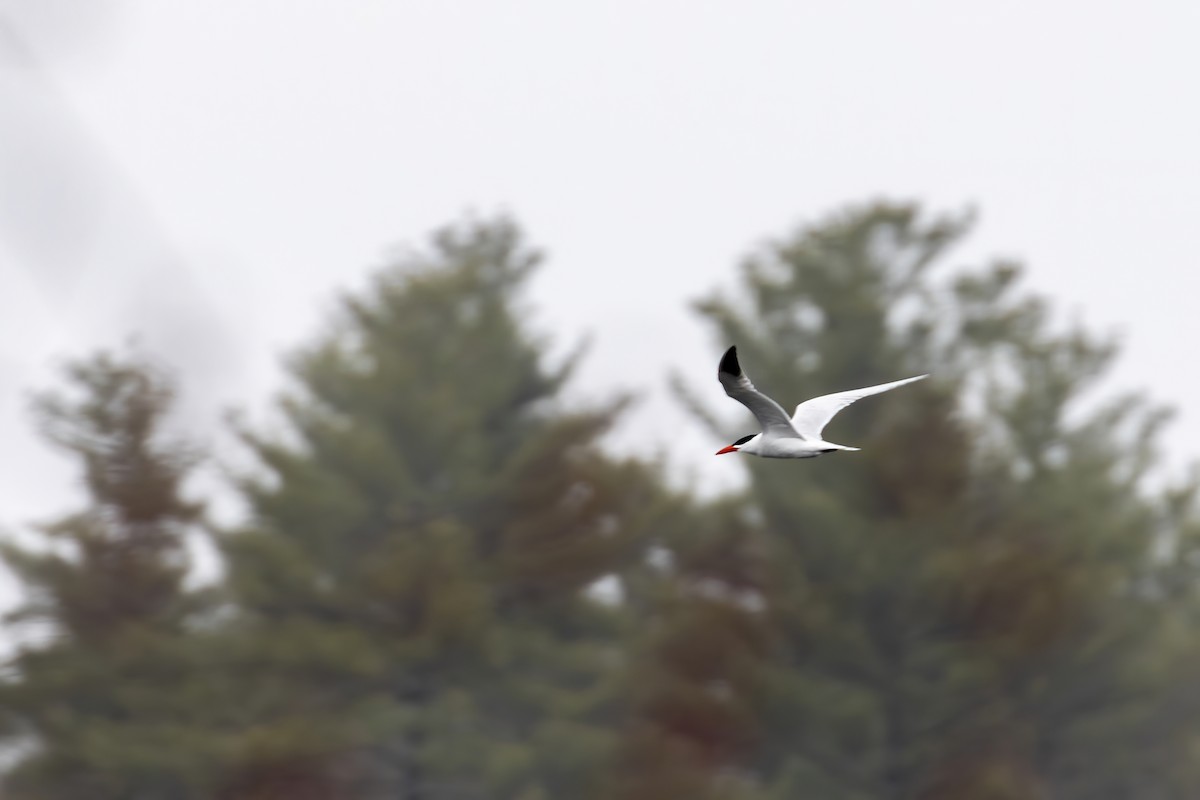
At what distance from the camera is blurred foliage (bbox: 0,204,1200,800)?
2619 cm

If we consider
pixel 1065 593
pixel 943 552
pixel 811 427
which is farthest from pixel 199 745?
pixel 811 427

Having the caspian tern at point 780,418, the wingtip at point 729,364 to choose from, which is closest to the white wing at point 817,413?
the caspian tern at point 780,418

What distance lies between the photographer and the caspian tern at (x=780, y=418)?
36.5 ft

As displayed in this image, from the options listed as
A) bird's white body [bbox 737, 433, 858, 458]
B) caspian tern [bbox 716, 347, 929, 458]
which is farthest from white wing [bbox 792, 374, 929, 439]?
bird's white body [bbox 737, 433, 858, 458]

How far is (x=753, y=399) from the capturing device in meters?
11.4

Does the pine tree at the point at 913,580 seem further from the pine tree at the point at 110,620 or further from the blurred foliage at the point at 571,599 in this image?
the pine tree at the point at 110,620

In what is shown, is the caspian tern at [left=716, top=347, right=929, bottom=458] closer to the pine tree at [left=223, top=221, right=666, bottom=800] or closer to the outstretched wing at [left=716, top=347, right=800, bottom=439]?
the outstretched wing at [left=716, top=347, right=800, bottom=439]

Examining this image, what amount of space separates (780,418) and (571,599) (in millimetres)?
17031

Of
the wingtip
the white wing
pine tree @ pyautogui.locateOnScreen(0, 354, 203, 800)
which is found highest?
pine tree @ pyautogui.locateOnScreen(0, 354, 203, 800)

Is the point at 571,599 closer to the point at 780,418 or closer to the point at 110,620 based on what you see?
the point at 110,620

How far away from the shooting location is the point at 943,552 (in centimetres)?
2736

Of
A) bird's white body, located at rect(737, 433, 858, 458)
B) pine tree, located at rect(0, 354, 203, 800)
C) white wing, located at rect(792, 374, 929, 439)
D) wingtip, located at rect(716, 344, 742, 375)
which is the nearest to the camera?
wingtip, located at rect(716, 344, 742, 375)

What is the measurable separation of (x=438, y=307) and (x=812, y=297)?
6075 mm

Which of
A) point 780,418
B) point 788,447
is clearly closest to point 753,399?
point 780,418
